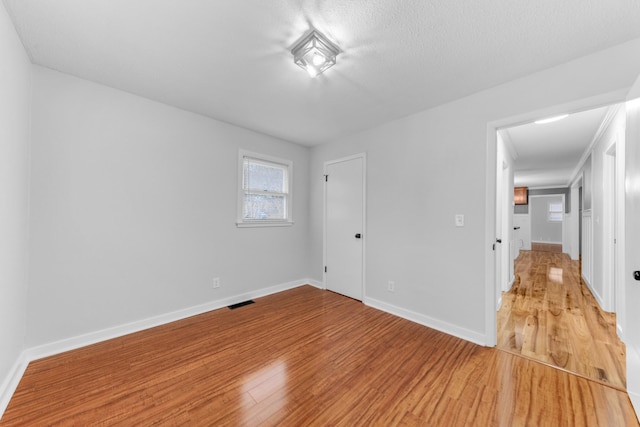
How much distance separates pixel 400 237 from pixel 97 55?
333 cm

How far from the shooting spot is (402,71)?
2.04 meters

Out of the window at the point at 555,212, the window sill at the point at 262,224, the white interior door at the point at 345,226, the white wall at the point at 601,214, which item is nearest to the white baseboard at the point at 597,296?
the white wall at the point at 601,214

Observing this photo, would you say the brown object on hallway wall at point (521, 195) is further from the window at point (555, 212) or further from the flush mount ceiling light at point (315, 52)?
the flush mount ceiling light at point (315, 52)

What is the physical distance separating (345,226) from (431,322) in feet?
5.46

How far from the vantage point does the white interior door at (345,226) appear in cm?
346

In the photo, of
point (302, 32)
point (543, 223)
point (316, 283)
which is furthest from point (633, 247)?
point (543, 223)

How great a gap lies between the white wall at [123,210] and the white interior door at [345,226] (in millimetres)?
1285

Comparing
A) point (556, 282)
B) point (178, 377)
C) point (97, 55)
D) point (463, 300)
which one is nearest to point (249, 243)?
point (178, 377)

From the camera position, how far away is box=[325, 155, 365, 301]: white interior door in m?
3.46

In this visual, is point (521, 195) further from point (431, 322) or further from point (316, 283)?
point (316, 283)

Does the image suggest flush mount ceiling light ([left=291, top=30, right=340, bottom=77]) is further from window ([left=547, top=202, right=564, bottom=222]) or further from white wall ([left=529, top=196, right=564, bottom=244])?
window ([left=547, top=202, right=564, bottom=222])

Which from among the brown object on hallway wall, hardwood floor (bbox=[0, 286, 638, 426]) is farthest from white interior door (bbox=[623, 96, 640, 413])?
the brown object on hallway wall

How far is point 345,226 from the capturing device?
12.1 ft

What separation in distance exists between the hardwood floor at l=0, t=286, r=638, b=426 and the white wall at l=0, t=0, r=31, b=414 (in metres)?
0.32
